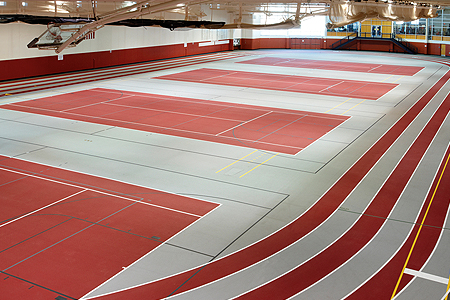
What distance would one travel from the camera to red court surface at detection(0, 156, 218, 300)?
8906 mm

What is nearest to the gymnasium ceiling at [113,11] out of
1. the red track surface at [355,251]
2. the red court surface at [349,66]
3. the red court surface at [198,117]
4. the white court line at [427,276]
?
the red court surface at [198,117]

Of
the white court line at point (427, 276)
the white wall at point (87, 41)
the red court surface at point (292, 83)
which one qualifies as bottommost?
the white court line at point (427, 276)

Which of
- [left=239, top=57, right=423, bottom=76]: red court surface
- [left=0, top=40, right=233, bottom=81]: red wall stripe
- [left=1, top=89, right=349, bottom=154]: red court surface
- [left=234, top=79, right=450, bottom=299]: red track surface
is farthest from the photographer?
[left=239, top=57, right=423, bottom=76]: red court surface

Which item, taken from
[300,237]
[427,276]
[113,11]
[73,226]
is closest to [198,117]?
[113,11]

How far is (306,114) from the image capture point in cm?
2355

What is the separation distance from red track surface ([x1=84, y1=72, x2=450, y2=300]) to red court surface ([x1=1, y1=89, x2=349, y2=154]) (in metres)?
3.79

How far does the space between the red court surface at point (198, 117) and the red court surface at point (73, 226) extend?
20.4ft

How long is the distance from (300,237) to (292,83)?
24.8 m

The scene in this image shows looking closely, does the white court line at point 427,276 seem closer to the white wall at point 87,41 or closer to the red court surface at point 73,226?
the red court surface at point 73,226

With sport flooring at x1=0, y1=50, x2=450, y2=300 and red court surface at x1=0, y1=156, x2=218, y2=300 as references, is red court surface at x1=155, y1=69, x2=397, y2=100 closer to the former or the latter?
sport flooring at x1=0, y1=50, x2=450, y2=300

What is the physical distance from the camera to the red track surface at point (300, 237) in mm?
8602

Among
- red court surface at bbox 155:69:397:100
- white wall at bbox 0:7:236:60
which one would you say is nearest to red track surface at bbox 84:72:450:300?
red court surface at bbox 155:69:397:100

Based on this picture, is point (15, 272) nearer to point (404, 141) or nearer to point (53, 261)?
point (53, 261)

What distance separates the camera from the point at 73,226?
11062 mm
